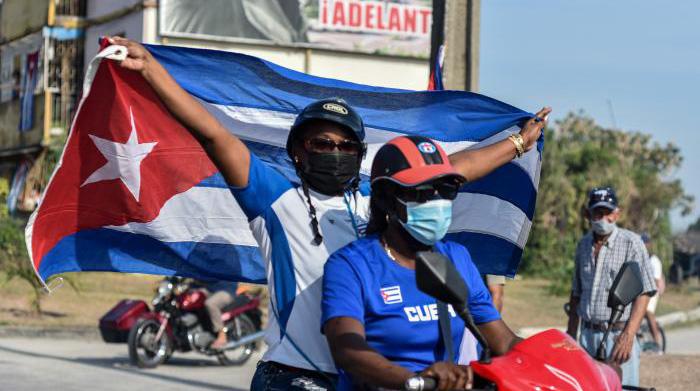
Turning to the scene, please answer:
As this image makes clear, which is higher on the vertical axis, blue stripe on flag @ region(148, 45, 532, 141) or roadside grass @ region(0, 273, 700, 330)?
blue stripe on flag @ region(148, 45, 532, 141)

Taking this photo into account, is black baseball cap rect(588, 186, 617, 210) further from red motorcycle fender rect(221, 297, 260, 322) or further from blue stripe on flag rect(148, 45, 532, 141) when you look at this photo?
red motorcycle fender rect(221, 297, 260, 322)

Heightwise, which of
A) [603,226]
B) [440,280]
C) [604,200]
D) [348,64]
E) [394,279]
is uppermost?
[440,280]

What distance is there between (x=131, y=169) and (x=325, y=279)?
2462mm

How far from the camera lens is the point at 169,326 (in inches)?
646

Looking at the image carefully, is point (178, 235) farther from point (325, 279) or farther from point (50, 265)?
point (325, 279)

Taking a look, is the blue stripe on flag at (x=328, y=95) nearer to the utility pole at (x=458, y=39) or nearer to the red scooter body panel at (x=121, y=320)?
the utility pole at (x=458, y=39)

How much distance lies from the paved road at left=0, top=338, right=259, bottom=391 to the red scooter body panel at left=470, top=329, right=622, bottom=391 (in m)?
9.91

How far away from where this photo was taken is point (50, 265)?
254 inches

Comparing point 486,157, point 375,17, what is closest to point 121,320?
point 486,157

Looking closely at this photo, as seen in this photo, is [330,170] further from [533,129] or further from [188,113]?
[533,129]

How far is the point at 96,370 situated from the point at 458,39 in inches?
303

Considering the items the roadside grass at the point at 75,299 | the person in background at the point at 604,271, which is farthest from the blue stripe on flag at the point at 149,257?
the roadside grass at the point at 75,299

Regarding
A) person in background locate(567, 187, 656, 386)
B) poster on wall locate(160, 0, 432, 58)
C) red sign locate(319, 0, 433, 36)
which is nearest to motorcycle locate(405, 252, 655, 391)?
person in background locate(567, 187, 656, 386)

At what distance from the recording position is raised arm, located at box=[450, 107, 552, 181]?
213 inches
